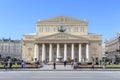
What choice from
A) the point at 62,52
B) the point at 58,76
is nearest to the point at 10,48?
the point at 62,52

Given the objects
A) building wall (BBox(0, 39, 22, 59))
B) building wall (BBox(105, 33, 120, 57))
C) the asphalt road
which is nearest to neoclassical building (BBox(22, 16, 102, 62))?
building wall (BBox(105, 33, 120, 57))

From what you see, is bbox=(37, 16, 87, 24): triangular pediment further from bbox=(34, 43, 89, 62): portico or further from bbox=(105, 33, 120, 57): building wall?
bbox=(105, 33, 120, 57): building wall

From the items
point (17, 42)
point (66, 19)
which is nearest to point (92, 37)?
point (66, 19)

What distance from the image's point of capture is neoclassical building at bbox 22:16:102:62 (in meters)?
123

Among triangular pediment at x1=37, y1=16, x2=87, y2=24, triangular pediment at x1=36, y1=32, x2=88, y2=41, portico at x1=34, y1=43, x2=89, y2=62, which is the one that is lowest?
portico at x1=34, y1=43, x2=89, y2=62

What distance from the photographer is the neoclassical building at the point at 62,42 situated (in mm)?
123125

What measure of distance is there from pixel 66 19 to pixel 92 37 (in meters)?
14.5

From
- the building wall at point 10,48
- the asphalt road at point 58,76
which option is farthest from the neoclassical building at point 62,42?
the asphalt road at point 58,76

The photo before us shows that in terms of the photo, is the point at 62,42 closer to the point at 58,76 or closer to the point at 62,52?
the point at 62,52

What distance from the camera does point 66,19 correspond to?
131 metres

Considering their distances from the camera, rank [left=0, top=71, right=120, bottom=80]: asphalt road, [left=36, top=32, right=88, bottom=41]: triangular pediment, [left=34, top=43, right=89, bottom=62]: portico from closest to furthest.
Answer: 1. [left=0, top=71, right=120, bottom=80]: asphalt road
2. [left=36, top=32, right=88, bottom=41]: triangular pediment
3. [left=34, top=43, right=89, bottom=62]: portico

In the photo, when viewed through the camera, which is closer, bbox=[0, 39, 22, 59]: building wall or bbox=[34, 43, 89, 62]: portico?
bbox=[34, 43, 89, 62]: portico

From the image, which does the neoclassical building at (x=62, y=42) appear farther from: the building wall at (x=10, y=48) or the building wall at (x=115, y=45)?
the building wall at (x=10, y=48)

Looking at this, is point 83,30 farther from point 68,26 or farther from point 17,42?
point 17,42
